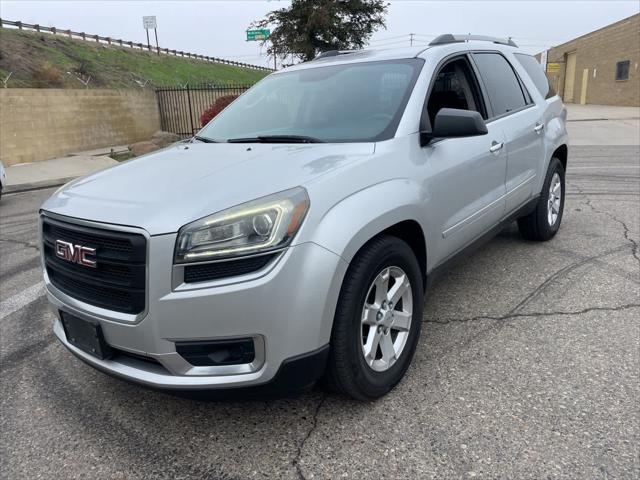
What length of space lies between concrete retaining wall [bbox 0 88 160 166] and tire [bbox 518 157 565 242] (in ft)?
46.5

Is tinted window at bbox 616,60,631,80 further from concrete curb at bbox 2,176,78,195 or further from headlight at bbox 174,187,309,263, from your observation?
headlight at bbox 174,187,309,263

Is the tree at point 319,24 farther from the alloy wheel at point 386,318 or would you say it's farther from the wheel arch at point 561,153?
the alloy wheel at point 386,318

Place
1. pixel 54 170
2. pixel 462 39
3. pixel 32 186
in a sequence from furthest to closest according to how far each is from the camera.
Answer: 1. pixel 54 170
2. pixel 32 186
3. pixel 462 39

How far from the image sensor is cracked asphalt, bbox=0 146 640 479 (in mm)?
2266

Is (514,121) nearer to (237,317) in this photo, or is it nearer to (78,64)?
(237,317)

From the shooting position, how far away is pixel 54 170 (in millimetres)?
13945

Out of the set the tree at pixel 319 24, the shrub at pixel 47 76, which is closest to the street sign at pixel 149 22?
the shrub at pixel 47 76

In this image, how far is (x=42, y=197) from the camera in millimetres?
10188

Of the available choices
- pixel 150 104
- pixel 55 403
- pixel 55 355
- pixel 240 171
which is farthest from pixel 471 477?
pixel 150 104

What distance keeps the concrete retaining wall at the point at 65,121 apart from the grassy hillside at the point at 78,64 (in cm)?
269

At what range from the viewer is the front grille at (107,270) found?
2.12m

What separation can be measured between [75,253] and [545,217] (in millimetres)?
4185

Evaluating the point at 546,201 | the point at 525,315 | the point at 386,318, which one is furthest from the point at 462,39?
the point at 386,318

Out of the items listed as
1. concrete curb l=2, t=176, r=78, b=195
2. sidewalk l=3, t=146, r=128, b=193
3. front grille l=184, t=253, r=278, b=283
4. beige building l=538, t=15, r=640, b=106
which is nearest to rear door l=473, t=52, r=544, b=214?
front grille l=184, t=253, r=278, b=283
